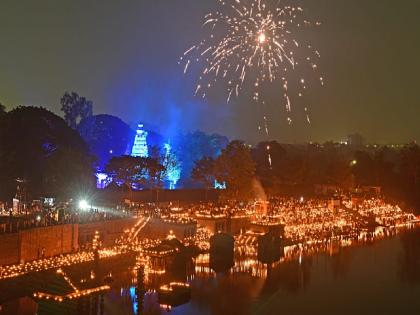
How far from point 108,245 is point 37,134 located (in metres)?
6.18

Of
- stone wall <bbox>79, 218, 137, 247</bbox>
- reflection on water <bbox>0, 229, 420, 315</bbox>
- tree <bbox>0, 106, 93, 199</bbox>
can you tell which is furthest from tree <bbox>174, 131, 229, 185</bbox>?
stone wall <bbox>79, 218, 137, 247</bbox>

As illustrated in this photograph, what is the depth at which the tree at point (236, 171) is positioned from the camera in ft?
97.5

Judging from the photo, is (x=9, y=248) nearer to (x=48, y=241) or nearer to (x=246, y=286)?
(x=48, y=241)

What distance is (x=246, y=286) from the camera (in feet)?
63.1

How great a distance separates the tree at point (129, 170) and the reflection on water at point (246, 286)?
6243 mm

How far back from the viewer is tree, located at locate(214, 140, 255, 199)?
97.5ft

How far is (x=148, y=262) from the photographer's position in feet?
63.5

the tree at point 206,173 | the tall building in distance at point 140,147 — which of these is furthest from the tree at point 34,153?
the tall building in distance at point 140,147

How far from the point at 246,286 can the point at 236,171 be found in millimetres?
11188

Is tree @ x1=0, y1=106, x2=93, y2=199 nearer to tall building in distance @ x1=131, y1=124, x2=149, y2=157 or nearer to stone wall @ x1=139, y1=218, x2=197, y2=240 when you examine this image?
stone wall @ x1=139, y1=218, x2=197, y2=240

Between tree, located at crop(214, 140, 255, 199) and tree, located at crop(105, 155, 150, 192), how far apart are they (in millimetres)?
4699

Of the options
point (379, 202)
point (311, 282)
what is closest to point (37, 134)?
point (311, 282)

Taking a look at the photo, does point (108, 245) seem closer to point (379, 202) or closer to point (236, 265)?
point (236, 265)

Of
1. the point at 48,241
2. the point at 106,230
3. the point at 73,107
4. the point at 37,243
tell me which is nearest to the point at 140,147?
the point at 73,107
